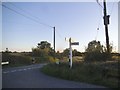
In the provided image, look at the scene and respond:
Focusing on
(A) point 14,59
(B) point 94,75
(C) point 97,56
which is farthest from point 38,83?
(A) point 14,59

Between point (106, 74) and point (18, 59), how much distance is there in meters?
31.6

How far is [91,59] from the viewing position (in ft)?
115

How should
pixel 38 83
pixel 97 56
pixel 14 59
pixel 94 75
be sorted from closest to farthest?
1. pixel 38 83
2. pixel 94 75
3. pixel 97 56
4. pixel 14 59

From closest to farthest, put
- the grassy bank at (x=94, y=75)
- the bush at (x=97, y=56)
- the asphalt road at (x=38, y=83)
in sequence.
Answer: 1. the asphalt road at (x=38, y=83)
2. the grassy bank at (x=94, y=75)
3. the bush at (x=97, y=56)

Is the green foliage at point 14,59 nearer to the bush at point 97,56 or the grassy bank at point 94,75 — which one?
the bush at point 97,56

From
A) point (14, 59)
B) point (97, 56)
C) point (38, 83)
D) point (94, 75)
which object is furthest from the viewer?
point (14, 59)

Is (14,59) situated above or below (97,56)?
below

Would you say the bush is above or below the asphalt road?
above

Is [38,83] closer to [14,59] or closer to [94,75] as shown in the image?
[94,75]

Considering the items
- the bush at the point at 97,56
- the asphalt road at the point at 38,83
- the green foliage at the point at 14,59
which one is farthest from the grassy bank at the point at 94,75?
the green foliage at the point at 14,59

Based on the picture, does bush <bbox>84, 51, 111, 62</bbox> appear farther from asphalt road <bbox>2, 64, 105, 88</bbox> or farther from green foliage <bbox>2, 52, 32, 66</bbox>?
asphalt road <bbox>2, 64, 105, 88</bbox>

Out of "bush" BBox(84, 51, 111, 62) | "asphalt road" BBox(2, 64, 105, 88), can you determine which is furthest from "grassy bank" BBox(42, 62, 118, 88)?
"bush" BBox(84, 51, 111, 62)

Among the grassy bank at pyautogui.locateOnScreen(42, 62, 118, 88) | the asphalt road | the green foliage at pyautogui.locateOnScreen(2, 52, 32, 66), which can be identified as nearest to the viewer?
the asphalt road

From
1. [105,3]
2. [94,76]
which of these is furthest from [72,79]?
[105,3]
